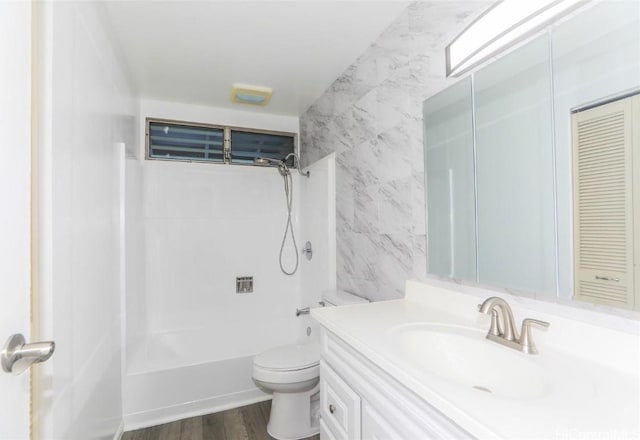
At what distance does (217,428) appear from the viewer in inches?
79.4

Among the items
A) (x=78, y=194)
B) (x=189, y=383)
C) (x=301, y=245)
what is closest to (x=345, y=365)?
(x=78, y=194)

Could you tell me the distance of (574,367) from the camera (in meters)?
0.80

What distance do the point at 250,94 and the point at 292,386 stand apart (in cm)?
218

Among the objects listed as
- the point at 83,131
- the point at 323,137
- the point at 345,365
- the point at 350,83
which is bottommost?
the point at 345,365

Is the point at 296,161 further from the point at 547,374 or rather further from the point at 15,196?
the point at 547,374

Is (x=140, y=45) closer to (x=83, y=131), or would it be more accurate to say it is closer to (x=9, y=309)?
(x=83, y=131)

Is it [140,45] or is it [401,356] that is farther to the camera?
[140,45]

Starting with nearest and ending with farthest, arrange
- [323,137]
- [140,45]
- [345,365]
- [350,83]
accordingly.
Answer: [345,365]
[140,45]
[350,83]
[323,137]

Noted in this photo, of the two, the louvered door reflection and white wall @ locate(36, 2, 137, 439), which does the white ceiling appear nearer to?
white wall @ locate(36, 2, 137, 439)

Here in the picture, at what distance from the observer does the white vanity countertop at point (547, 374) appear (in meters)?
0.56

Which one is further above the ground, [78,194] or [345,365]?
[78,194]

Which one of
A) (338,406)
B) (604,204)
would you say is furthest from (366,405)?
(604,204)

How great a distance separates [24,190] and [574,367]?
4.58 ft

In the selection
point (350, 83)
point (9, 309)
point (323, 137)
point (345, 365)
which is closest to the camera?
point (9, 309)
